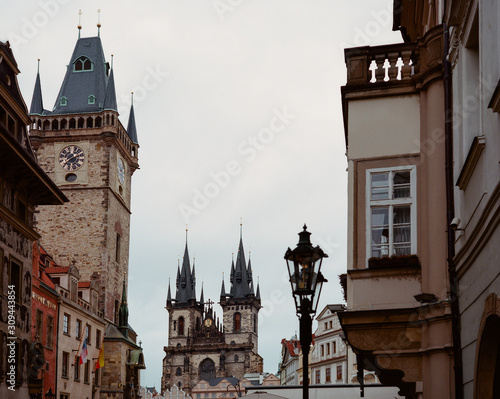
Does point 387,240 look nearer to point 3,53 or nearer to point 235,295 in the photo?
point 3,53

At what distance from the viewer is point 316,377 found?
2643 inches

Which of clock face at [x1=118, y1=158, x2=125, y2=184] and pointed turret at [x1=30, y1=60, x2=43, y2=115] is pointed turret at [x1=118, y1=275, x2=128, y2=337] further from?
pointed turret at [x1=30, y1=60, x2=43, y2=115]

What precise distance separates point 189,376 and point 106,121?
3469 inches

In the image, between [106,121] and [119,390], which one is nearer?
[119,390]

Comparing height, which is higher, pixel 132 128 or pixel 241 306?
pixel 132 128

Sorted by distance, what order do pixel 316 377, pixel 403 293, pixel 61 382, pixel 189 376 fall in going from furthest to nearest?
pixel 189 376 → pixel 316 377 → pixel 61 382 → pixel 403 293

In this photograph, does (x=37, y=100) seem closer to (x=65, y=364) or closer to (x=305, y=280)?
(x=65, y=364)

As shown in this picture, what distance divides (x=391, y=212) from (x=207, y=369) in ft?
435

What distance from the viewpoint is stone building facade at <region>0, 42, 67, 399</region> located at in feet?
75.0

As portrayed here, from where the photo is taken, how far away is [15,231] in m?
24.0

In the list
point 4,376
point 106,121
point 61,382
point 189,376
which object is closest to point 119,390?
point 61,382

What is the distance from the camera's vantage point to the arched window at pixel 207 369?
458 ft

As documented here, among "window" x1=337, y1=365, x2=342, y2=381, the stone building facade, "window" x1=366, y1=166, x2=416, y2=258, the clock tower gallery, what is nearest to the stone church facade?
"window" x1=337, y1=365, x2=342, y2=381

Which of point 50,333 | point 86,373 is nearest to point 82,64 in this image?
point 86,373
